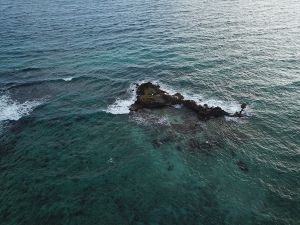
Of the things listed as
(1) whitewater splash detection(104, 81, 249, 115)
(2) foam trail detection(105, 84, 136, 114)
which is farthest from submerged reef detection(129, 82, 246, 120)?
(1) whitewater splash detection(104, 81, 249, 115)

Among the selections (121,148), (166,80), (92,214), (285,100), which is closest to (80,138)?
(121,148)

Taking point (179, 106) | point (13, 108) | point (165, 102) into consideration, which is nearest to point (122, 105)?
point (165, 102)

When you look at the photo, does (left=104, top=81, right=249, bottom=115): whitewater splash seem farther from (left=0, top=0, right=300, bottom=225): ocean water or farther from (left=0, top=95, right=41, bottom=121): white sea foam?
(left=0, top=95, right=41, bottom=121): white sea foam

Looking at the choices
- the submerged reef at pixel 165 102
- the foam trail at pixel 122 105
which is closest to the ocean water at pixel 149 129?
the foam trail at pixel 122 105

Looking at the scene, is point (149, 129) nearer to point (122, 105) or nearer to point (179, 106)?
point (179, 106)

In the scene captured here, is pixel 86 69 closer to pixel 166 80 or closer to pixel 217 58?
pixel 166 80

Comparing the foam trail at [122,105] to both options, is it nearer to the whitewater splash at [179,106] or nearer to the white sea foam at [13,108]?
the whitewater splash at [179,106]
